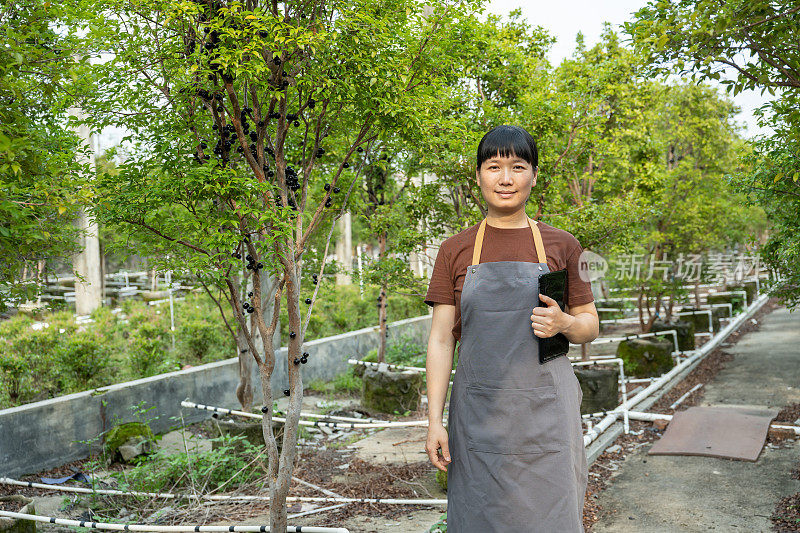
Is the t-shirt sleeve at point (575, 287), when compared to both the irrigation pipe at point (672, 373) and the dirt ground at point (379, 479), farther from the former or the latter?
the dirt ground at point (379, 479)

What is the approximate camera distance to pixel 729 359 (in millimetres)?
13680

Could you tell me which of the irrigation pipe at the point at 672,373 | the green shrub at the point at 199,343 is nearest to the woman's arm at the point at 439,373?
the irrigation pipe at the point at 672,373

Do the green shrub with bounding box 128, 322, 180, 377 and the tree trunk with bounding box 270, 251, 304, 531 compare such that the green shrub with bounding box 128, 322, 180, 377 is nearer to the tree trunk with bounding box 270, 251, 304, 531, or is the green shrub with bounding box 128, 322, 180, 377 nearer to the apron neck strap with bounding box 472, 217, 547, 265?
the tree trunk with bounding box 270, 251, 304, 531

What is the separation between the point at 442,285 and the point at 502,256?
0.27 meters

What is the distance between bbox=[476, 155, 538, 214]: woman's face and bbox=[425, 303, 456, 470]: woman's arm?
1.53ft

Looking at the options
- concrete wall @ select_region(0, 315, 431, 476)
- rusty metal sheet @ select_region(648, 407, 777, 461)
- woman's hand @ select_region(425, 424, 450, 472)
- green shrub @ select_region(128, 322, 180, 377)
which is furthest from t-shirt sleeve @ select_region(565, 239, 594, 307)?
green shrub @ select_region(128, 322, 180, 377)

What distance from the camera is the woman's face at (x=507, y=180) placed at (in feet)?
8.66

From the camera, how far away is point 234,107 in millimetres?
4016

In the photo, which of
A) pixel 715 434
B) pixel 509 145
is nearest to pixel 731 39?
pixel 509 145

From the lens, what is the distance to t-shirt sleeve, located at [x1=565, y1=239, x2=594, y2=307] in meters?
2.65

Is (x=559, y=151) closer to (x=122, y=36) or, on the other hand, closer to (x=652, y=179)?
(x=652, y=179)

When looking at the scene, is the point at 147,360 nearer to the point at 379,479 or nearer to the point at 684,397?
the point at 379,479

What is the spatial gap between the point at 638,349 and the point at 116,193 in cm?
959

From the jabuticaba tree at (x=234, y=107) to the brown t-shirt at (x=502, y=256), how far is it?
54.5 inches
